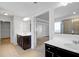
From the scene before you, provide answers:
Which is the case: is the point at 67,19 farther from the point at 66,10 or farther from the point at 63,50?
the point at 63,50

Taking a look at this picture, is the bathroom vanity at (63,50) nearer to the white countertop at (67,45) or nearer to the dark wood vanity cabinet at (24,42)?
the white countertop at (67,45)

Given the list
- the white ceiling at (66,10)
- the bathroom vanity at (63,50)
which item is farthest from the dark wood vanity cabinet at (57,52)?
the white ceiling at (66,10)

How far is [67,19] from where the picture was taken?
6.15 feet

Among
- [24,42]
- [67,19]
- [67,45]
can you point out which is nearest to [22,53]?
[24,42]

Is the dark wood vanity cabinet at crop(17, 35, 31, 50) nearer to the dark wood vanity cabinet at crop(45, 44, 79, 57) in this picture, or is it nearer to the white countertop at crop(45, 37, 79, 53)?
the white countertop at crop(45, 37, 79, 53)

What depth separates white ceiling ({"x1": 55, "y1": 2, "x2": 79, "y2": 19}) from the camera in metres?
1.69

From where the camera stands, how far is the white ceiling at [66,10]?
169cm

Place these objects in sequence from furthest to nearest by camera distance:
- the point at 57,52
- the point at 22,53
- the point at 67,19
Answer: the point at 22,53 < the point at 67,19 < the point at 57,52

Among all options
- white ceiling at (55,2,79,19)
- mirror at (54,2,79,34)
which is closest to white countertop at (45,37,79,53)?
mirror at (54,2,79,34)

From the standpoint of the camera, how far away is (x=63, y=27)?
1939 mm

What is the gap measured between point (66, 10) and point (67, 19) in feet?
0.71

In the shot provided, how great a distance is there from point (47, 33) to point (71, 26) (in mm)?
753

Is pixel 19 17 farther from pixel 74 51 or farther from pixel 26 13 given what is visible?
pixel 74 51

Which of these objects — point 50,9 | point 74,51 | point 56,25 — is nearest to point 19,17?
point 50,9
